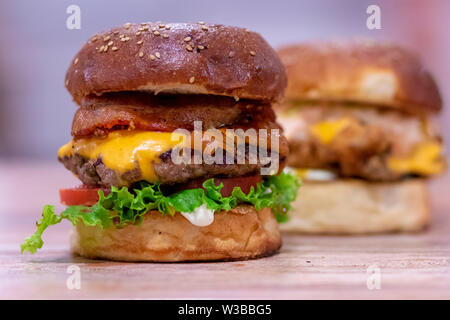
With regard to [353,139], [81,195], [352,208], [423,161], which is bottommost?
[352,208]

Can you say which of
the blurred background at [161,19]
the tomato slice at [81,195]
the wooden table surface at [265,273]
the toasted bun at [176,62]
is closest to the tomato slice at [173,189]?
the tomato slice at [81,195]

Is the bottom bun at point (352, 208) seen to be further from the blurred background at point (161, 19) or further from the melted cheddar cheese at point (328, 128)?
the blurred background at point (161, 19)

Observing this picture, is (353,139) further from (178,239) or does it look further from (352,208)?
(178,239)

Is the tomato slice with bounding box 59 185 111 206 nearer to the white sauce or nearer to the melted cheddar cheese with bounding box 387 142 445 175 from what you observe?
the white sauce

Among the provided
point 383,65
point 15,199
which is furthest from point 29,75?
point 383,65

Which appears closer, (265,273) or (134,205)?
(265,273)

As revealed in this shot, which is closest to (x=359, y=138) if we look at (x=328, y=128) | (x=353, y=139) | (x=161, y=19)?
(x=353, y=139)
